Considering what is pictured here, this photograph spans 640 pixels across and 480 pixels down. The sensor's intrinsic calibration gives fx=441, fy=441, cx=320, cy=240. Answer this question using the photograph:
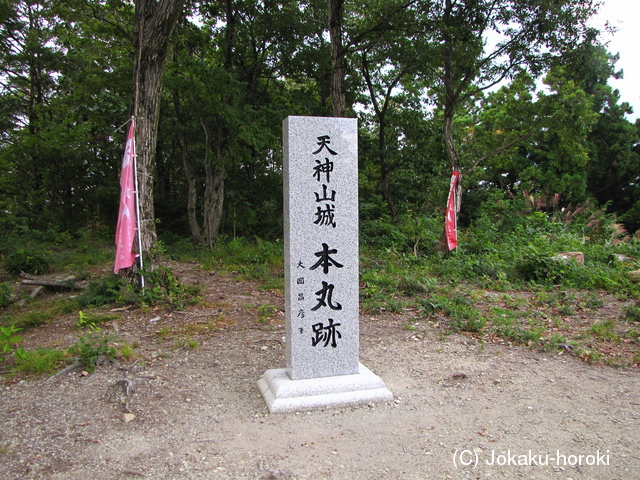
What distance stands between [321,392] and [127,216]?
3924mm

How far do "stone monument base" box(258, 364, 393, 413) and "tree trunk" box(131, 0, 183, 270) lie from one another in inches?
146

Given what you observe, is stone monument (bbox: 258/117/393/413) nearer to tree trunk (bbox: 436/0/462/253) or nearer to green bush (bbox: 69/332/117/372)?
green bush (bbox: 69/332/117/372)

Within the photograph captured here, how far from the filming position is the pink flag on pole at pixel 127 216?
6078mm

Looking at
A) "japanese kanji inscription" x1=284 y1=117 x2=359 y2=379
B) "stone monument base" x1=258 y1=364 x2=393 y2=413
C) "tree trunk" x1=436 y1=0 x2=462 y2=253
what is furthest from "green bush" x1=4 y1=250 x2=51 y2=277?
"tree trunk" x1=436 y1=0 x2=462 y2=253

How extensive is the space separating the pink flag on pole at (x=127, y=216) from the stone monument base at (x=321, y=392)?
3.23m

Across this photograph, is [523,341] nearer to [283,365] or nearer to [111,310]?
[283,365]

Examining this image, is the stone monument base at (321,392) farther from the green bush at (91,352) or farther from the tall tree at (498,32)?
the tall tree at (498,32)

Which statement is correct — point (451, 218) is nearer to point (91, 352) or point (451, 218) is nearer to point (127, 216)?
point (127, 216)

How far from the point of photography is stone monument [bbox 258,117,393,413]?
12.4 ft

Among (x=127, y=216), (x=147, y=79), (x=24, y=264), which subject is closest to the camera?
(x=127, y=216)

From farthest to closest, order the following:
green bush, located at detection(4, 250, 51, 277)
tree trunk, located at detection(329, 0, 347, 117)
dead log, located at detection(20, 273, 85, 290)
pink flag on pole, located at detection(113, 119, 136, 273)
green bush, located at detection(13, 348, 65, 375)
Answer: tree trunk, located at detection(329, 0, 347, 117) < green bush, located at detection(4, 250, 51, 277) < dead log, located at detection(20, 273, 85, 290) < pink flag on pole, located at detection(113, 119, 136, 273) < green bush, located at detection(13, 348, 65, 375)

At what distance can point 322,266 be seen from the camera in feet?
12.7

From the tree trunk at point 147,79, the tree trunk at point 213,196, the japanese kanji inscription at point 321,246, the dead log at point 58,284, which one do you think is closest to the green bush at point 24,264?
the dead log at point 58,284

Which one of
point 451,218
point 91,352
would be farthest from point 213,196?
point 91,352
